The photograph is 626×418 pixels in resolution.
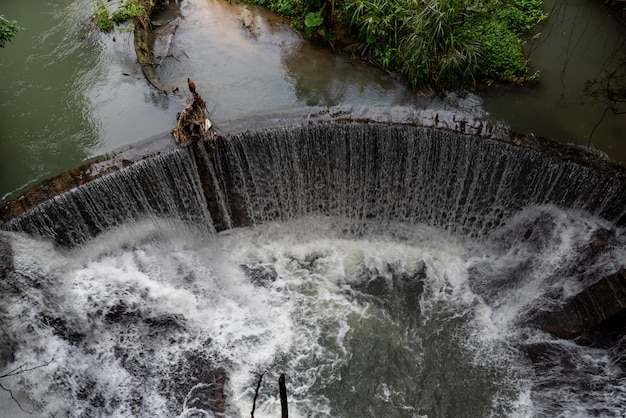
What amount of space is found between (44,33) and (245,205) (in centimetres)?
Answer: 504

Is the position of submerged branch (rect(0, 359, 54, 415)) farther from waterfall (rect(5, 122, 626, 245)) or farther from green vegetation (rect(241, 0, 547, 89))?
green vegetation (rect(241, 0, 547, 89))

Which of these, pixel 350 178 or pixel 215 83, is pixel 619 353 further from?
pixel 215 83

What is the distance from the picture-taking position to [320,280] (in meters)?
6.52

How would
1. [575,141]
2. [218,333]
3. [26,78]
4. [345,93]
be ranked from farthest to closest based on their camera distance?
[26,78]
[345,93]
[575,141]
[218,333]

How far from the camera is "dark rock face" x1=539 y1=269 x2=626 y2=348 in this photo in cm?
527

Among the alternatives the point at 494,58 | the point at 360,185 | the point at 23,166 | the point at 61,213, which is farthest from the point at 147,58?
the point at 494,58

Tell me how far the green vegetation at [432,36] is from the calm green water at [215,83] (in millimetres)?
293

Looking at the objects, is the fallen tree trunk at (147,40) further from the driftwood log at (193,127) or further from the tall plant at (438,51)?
the tall plant at (438,51)

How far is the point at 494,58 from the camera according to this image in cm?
741

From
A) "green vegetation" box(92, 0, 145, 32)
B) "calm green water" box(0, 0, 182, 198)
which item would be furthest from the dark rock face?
"green vegetation" box(92, 0, 145, 32)

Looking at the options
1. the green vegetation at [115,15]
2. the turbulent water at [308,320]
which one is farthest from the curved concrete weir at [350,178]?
the green vegetation at [115,15]

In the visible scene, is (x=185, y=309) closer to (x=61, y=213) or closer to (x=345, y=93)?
(x=61, y=213)

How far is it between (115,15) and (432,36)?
5.27m

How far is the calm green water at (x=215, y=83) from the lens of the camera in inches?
257
